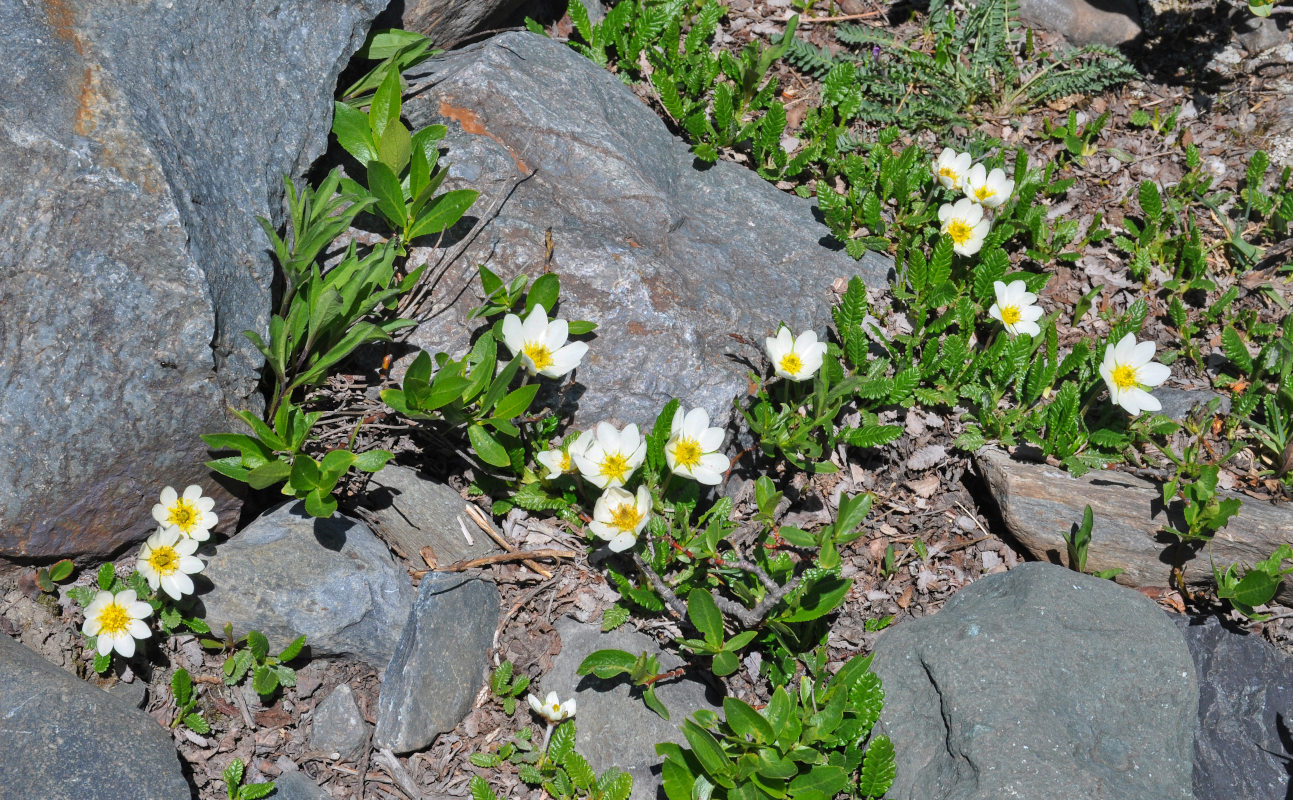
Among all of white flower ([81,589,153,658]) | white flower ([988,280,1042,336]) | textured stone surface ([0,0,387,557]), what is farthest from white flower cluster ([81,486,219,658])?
white flower ([988,280,1042,336])

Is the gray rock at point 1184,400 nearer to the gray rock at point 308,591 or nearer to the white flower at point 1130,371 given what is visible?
the white flower at point 1130,371

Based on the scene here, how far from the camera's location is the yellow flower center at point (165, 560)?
9.46ft

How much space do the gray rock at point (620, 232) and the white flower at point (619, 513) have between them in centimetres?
43

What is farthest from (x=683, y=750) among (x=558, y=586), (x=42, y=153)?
(x=42, y=153)

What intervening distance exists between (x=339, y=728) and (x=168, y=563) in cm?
76

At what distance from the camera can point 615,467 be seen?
313 cm

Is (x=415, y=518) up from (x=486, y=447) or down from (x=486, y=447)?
down

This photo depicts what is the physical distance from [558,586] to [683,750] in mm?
764

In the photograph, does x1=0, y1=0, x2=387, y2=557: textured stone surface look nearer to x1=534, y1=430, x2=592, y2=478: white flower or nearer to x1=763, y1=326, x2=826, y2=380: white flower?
x1=534, y1=430, x2=592, y2=478: white flower

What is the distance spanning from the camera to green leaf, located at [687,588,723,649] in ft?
9.80

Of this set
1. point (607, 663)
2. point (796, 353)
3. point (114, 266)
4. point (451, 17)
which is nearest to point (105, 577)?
point (114, 266)

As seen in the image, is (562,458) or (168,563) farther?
Answer: (562,458)

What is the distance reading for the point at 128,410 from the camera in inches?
110

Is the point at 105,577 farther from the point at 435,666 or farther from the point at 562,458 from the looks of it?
the point at 562,458
